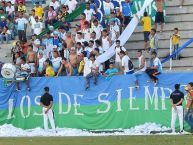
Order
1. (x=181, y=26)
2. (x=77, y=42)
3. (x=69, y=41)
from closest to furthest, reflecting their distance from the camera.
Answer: (x=77, y=42) < (x=69, y=41) < (x=181, y=26)

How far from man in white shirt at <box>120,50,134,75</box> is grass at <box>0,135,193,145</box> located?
4325 millimetres


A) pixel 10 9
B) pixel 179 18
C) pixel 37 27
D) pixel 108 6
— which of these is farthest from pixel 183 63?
pixel 10 9

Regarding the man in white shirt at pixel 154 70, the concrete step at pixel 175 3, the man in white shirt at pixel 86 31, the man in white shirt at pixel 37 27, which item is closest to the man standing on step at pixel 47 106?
the man in white shirt at pixel 86 31

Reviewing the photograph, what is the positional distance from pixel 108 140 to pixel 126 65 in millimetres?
5762

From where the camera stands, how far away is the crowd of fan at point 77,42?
30.5m

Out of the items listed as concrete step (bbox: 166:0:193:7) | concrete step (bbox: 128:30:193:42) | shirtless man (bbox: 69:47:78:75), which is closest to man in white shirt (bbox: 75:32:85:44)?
shirtless man (bbox: 69:47:78:75)

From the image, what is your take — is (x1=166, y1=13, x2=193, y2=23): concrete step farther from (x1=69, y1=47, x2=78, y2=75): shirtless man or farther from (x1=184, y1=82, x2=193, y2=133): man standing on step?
(x1=184, y1=82, x2=193, y2=133): man standing on step

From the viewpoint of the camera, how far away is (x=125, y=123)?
97.7 ft

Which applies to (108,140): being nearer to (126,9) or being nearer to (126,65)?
(126,65)

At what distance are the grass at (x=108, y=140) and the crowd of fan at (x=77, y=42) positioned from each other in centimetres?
397

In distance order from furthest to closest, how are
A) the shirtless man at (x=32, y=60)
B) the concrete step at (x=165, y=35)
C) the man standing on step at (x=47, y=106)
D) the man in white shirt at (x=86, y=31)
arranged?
1. the concrete step at (x=165, y=35)
2. the man in white shirt at (x=86, y=31)
3. the shirtless man at (x=32, y=60)
4. the man standing on step at (x=47, y=106)

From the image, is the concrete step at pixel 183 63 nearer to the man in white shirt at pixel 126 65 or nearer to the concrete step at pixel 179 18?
the man in white shirt at pixel 126 65

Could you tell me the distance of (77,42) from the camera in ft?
106

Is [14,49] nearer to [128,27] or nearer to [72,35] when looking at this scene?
A: [72,35]
